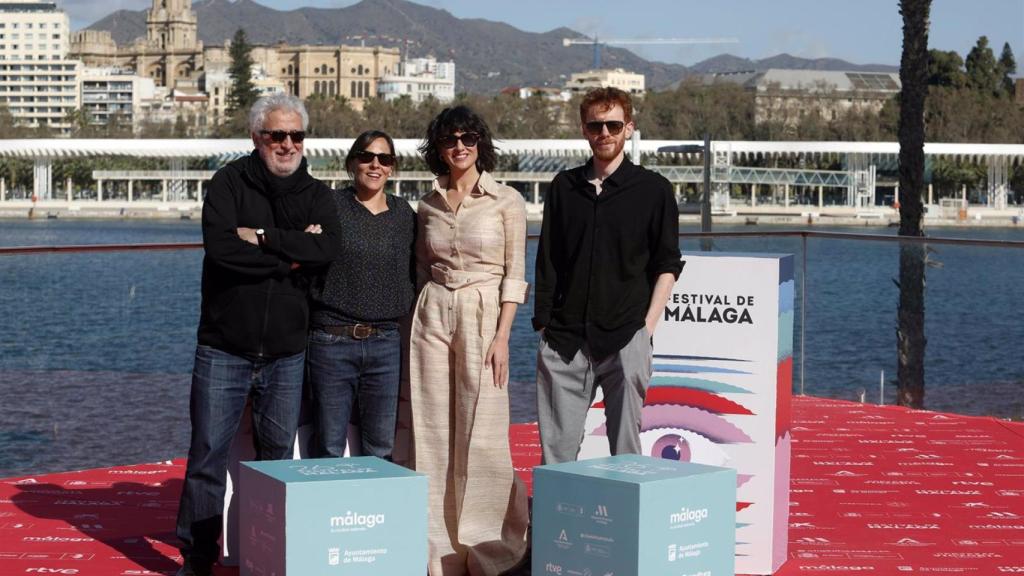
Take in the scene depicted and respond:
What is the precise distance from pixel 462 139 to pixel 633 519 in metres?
1.14

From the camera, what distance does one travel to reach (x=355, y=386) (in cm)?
371

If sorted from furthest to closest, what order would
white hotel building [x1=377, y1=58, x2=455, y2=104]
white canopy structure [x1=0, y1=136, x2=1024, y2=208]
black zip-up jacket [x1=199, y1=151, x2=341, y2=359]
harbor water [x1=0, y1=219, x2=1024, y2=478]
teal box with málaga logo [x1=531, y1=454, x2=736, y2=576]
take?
white hotel building [x1=377, y1=58, x2=455, y2=104]
white canopy structure [x1=0, y1=136, x2=1024, y2=208]
harbor water [x1=0, y1=219, x2=1024, y2=478]
black zip-up jacket [x1=199, y1=151, x2=341, y2=359]
teal box with málaga logo [x1=531, y1=454, x2=736, y2=576]

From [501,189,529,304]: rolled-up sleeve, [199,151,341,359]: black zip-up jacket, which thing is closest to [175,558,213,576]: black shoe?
[199,151,341,359]: black zip-up jacket

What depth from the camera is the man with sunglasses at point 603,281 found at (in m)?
3.50

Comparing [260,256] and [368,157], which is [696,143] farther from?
[260,256]

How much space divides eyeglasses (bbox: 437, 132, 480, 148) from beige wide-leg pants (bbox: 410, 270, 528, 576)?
0.32 m

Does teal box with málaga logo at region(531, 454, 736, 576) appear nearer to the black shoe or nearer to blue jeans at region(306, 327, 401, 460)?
blue jeans at region(306, 327, 401, 460)

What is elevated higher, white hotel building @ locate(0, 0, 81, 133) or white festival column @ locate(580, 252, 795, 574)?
white hotel building @ locate(0, 0, 81, 133)

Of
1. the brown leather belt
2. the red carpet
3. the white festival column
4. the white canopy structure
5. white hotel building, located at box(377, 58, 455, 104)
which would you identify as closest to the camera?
the brown leather belt

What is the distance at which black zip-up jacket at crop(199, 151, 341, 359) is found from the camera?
11.4 ft

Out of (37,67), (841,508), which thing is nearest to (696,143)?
(841,508)

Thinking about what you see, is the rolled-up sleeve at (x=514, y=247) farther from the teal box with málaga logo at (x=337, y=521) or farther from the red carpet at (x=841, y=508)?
the red carpet at (x=841, y=508)

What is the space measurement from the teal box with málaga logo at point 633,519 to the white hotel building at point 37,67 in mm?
153922

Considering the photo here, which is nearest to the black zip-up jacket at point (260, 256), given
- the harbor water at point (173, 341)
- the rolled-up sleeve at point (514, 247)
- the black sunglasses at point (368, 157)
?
the black sunglasses at point (368, 157)
